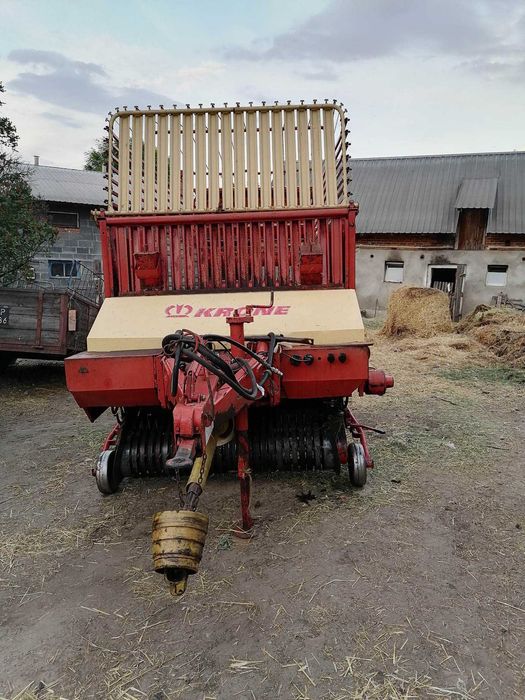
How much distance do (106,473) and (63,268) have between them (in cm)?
1713

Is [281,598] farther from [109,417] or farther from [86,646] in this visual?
[109,417]

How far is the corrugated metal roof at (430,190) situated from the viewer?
20.0 m

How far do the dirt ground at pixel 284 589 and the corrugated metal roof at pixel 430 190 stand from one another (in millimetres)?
16902

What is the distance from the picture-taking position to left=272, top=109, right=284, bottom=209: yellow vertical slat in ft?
14.7

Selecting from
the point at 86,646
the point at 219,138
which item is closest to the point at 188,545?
the point at 86,646

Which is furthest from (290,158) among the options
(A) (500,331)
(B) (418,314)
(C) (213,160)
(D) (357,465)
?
(B) (418,314)

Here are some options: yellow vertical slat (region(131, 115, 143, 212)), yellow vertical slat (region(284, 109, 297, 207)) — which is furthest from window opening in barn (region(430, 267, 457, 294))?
yellow vertical slat (region(131, 115, 143, 212))

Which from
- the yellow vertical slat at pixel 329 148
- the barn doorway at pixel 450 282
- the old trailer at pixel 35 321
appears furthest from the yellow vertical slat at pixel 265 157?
the barn doorway at pixel 450 282

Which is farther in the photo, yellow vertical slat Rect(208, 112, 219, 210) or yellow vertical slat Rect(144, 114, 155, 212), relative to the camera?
yellow vertical slat Rect(208, 112, 219, 210)

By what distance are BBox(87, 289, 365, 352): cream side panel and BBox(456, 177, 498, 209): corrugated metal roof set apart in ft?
59.1

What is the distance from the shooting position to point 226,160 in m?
4.58

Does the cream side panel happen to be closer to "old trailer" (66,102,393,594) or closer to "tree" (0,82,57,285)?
"old trailer" (66,102,393,594)

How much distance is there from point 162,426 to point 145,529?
946mm

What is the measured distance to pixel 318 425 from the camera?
4328 millimetres
